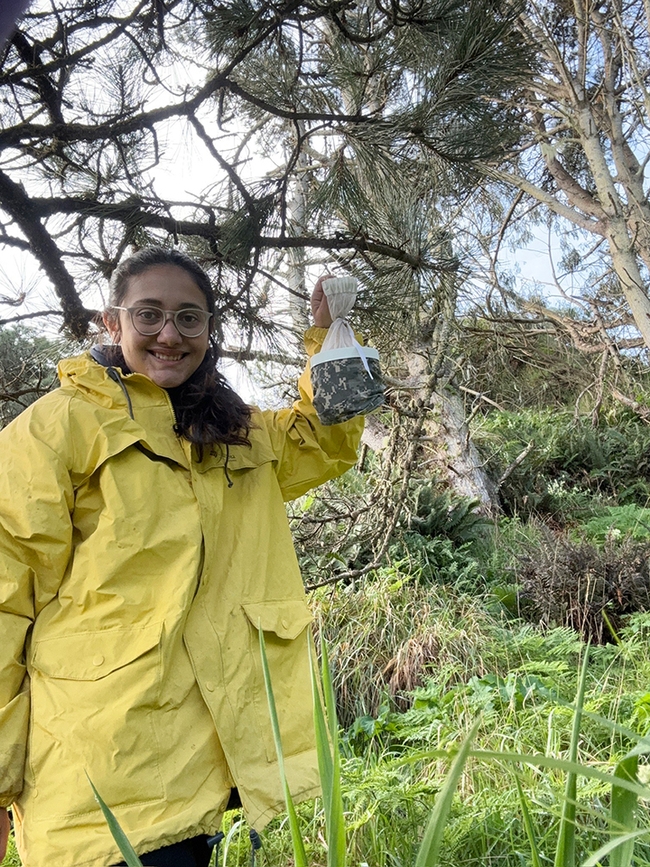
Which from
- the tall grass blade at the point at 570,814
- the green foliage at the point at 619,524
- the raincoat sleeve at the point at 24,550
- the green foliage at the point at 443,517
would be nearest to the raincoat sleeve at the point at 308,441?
the raincoat sleeve at the point at 24,550

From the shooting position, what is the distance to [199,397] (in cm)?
154

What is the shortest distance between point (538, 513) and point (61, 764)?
5597mm

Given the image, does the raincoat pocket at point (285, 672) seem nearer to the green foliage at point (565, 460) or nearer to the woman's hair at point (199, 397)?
the woman's hair at point (199, 397)

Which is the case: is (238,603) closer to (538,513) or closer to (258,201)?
(258,201)

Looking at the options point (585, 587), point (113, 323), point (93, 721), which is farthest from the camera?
point (585, 587)

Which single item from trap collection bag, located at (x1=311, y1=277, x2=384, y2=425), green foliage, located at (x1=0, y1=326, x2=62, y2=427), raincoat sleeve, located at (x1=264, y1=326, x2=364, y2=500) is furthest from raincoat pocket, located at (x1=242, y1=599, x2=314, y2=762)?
green foliage, located at (x1=0, y1=326, x2=62, y2=427)

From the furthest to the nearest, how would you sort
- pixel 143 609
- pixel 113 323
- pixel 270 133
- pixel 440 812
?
1. pixel 270 133
2. pixel 113 323
3. pixel 143 609
4. pixel 440 812

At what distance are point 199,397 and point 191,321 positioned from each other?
A: 19 centimetres

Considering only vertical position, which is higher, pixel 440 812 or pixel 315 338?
pixel 315 338

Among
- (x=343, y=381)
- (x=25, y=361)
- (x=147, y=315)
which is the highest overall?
(x=25, y=361)

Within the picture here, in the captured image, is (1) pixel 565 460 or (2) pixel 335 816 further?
(1) pixel 565 460

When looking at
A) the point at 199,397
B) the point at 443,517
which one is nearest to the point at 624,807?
the point at 199,397

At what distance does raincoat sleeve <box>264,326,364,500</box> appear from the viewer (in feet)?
5.47

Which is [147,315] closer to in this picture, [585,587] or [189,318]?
[189,318]
